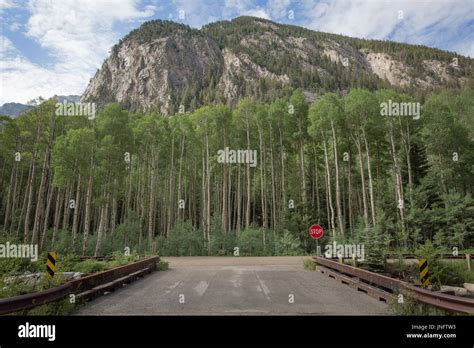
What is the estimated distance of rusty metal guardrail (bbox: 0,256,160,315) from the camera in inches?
215

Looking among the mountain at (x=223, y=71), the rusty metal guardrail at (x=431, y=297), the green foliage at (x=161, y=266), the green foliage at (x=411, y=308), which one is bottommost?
the green foliage at (x=161, y=266)

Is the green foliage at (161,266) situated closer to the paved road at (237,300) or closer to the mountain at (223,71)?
the paved road at (237,300)

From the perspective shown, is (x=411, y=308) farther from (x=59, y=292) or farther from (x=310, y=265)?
(x=310, y=265)

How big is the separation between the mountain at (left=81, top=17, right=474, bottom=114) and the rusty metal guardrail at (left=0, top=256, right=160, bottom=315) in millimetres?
119050

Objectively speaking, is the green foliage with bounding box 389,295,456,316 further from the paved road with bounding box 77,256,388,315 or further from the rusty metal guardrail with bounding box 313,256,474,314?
the paved road with bounding box 77,256,388,315

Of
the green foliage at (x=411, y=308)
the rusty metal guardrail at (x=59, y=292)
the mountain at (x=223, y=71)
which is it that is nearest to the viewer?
the rusty metal guardrail at (x=59, y=292)

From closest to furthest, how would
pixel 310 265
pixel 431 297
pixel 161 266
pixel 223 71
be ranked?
pixel 431 297 → pixel 310 265 → pixel 161 266 → pixel 223 71

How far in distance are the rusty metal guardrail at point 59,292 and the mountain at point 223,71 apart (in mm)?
119050

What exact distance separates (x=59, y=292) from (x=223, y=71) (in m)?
171

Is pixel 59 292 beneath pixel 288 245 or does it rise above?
above

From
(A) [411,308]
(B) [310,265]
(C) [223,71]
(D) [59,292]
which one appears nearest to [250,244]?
(B) [310,265]

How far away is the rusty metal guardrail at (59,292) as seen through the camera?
5449 millimetres

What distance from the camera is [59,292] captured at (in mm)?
7098

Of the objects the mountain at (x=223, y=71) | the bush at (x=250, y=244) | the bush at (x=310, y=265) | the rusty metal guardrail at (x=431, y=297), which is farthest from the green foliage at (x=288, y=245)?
the mountain at (x=223, y=71)
